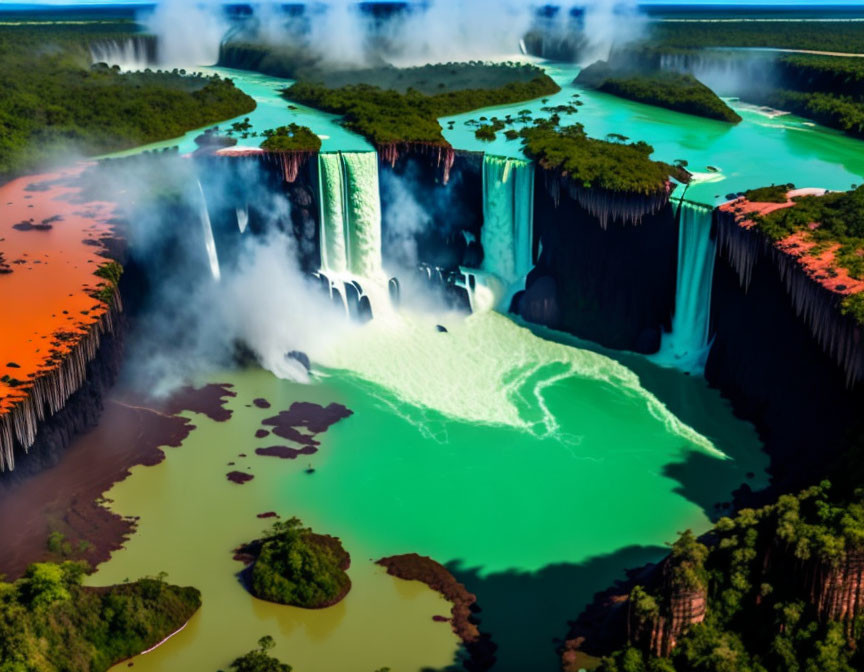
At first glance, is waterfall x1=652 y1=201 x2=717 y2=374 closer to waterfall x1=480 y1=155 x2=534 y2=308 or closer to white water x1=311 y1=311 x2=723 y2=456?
white water x1=311 y1=311 x2=723 y2=456

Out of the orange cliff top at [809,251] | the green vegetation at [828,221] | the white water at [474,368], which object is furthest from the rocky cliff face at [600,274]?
the green vegetation at [828,221]

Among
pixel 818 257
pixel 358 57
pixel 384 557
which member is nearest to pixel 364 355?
pixel 384 557

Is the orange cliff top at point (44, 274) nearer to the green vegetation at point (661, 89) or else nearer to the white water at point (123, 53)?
the green vegetation at point (661, 89)

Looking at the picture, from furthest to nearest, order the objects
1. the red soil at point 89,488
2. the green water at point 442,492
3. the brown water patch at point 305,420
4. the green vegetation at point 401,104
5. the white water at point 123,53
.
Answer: the white water at point 123,53 < the green vegetation at point 401,104 < the brown water patch at point 305,420 < the red soil at point 89,488 < the green water at point 442,492

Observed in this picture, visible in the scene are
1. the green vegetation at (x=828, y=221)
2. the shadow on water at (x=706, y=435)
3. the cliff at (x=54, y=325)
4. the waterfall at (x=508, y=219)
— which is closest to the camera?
the cliff at (x=54, y=325)

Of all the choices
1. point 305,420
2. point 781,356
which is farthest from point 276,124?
point 781,356

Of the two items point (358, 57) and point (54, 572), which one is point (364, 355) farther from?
point (358, 57)

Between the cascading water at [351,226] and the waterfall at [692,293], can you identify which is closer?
the waterfall at [692,293]
